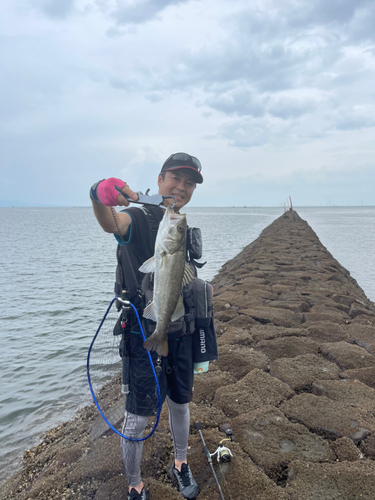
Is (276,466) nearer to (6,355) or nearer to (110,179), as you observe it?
(110,179)

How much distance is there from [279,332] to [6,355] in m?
5.90

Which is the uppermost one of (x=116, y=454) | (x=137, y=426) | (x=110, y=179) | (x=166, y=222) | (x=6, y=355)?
(x=110, y=179)

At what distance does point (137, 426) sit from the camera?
2.37 m

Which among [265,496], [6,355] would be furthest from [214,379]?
[6,355]

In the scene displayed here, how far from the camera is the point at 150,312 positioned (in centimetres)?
224

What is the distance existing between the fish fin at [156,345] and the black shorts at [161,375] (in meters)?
0.15

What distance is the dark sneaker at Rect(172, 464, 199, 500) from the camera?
8.21ft

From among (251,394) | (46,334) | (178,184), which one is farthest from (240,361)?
(46,334)

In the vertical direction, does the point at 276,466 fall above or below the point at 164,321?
below

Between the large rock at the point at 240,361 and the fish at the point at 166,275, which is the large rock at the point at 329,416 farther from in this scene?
the fish at the point at 166,275

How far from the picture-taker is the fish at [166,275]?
202 cm

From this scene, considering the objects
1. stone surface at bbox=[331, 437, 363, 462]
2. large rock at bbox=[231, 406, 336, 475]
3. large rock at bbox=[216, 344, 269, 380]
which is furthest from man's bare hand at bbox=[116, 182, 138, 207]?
large rock at bbox=[216, 344, 269, 380]

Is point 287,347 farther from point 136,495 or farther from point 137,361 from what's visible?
point 137,361

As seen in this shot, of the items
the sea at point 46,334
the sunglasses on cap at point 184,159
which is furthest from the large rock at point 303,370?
the sea at point 46,334
